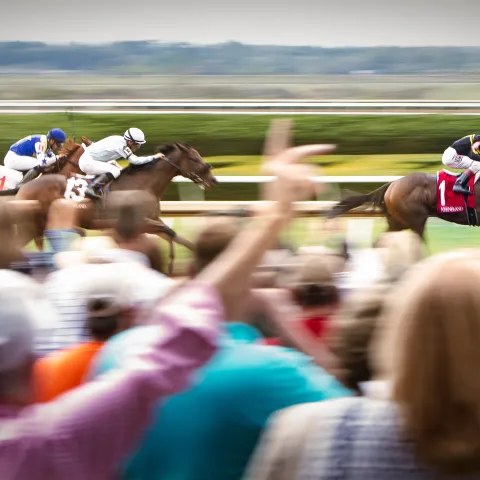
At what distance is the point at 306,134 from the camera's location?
54.7 ft

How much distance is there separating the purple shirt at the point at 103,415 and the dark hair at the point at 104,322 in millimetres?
719

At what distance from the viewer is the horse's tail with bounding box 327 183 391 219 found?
26.6 feet

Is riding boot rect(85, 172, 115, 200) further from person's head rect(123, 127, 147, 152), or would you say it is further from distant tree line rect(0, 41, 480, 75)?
distant tree line rect(0, 41, 480, 75)

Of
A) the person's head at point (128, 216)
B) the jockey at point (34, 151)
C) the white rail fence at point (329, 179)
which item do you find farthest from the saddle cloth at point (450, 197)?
the person's head at point (128, 216)

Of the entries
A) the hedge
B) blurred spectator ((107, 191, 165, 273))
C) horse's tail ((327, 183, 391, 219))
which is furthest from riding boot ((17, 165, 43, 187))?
the hedge

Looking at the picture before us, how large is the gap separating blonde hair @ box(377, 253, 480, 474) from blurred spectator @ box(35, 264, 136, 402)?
0.87m

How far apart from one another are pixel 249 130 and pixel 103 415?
50.7 feet

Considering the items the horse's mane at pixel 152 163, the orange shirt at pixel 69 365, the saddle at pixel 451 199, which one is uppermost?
the orange shirt at pixel 69 365

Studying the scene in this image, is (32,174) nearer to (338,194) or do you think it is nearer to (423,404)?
(338,194)

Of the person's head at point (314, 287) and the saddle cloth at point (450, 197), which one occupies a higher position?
the person's head at point (314, 287)

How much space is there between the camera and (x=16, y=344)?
111 cm

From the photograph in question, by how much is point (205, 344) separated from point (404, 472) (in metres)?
0.30

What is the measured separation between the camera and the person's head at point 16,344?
111 cm

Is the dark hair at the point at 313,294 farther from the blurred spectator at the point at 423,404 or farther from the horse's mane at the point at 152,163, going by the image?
the horse's mane at the point at 152,163
